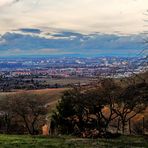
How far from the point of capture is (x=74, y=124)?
65.9 metres

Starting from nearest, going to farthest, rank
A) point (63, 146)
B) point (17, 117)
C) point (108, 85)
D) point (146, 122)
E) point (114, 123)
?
point (63, 146)
point (108, 85)
point (146, 122)
point (114, 123)
point (17, 117)

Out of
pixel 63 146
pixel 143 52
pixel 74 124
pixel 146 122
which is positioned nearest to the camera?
pixel 143 52

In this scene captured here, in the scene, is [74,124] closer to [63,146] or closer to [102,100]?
[102,100]

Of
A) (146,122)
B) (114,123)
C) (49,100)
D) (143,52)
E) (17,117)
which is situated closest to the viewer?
(143,52)

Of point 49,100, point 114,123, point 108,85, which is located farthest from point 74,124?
point 49,100

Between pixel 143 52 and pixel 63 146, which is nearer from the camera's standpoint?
pixel 143 52

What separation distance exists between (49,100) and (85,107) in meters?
108

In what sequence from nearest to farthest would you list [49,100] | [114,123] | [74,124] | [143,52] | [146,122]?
[143,52] → [74,124] → [146,122] → [114,123] → [49,100]

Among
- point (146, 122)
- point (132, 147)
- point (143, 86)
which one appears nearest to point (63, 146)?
point (132, 147)

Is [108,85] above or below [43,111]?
above

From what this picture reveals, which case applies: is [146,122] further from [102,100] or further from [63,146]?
[63,146]

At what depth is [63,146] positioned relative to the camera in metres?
31.2

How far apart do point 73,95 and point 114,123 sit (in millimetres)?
24113

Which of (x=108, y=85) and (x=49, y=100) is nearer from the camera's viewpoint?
(x=108, y=85)
